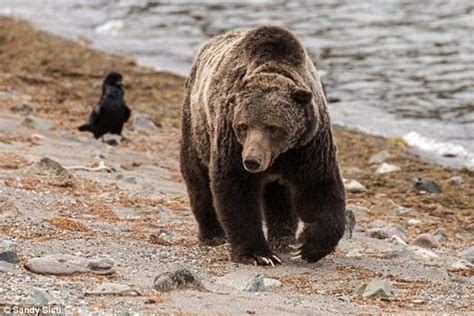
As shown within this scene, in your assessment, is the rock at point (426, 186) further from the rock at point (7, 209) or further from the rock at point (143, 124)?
the rock at point (7, 209)

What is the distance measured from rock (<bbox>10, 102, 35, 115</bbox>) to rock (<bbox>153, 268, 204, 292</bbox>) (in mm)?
8875

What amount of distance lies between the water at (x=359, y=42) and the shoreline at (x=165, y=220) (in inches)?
57.0

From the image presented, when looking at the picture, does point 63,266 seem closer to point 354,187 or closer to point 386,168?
point 354,187

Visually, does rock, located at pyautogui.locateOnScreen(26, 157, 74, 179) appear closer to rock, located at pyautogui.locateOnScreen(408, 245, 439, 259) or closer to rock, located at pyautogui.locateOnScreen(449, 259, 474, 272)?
rock, located at pyautogui.locateOnScreen(408, 245, 439, 259)

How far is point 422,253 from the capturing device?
9.40m

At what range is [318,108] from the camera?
8.26 m

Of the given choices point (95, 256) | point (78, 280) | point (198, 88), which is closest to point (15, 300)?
point (78, 280)

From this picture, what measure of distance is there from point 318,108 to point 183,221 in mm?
2491

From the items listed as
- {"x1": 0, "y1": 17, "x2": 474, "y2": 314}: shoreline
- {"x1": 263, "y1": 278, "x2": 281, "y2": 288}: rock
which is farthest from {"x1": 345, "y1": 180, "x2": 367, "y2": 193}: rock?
{"x1": 263, "y1": 278, "x2": 281, "y2": 288}: rock

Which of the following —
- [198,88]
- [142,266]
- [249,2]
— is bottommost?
[249,2]

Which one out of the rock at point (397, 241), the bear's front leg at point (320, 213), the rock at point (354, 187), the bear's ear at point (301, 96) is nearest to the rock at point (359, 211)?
the rock at point (354, 187)

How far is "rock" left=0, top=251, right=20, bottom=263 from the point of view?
7.24m

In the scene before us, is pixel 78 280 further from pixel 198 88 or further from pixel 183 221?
pixel 183 221

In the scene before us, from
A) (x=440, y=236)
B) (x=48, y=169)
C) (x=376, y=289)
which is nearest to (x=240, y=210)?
(x=376, y=289)
